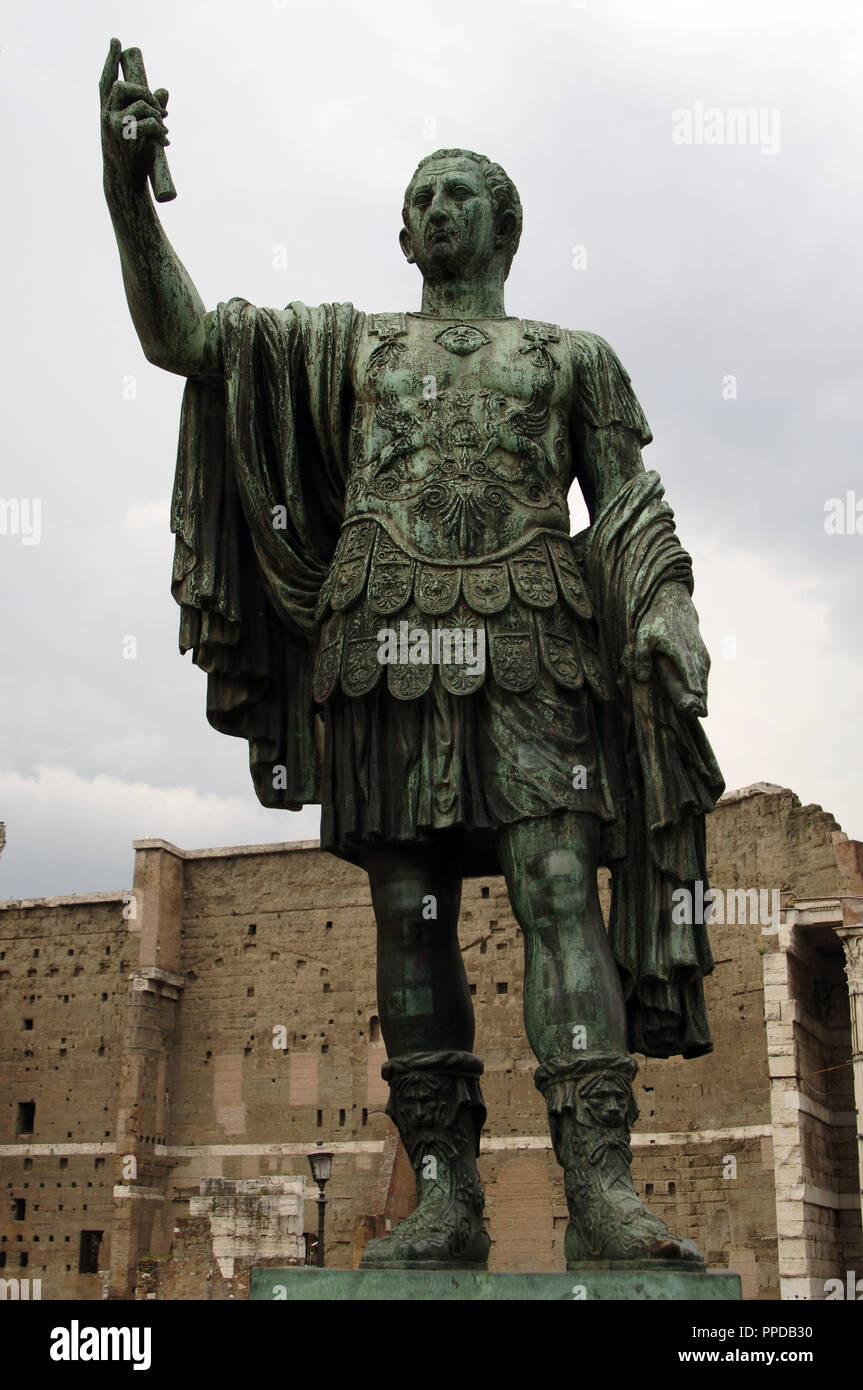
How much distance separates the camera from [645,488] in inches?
142

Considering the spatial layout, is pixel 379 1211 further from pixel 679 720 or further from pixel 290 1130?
A: pixel 679 720

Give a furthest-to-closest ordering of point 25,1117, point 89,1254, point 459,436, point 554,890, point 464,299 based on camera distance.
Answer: point 25,1117, point 89,1254, point 464,299, point 459,436, point 554,890

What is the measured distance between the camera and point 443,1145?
10.7ft

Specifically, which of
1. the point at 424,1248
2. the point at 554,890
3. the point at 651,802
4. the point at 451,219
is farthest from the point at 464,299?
the point at 424,1248

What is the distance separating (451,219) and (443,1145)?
2.14m

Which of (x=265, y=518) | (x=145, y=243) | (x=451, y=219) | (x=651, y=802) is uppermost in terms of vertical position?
(x=451, y=219)

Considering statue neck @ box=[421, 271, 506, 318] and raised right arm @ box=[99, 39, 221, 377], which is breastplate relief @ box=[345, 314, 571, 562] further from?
raised right arm @ box=[99, 39, 221, 377]

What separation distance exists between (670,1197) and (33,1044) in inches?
554

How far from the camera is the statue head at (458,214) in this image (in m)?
3.71

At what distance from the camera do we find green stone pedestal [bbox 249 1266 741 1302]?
2.75m

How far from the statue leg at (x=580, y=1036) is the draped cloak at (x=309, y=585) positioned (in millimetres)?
178

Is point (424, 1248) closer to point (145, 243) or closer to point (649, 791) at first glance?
point (649, 791)

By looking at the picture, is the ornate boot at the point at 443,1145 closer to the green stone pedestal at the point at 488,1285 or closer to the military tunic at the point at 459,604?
the green stone pedestal at the point at 488,1285

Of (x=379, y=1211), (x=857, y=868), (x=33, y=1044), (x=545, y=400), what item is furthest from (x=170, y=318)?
(x=33, y=1044)
